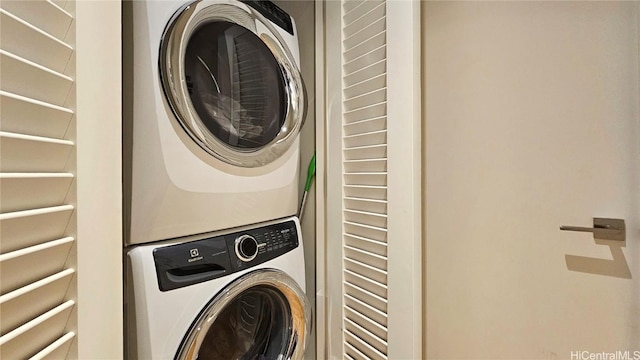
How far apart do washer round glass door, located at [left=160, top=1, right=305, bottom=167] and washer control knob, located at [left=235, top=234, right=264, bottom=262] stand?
0.26m

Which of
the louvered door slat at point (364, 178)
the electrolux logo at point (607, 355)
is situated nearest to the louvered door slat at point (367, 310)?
the louvered door slat at point (364, 178)

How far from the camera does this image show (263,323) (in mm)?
1234

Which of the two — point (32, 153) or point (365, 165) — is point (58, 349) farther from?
point (365, 165)

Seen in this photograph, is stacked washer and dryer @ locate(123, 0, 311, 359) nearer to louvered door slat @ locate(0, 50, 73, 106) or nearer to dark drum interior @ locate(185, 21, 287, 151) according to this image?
dark drum interior @ locate(185, 21, 287, 151)

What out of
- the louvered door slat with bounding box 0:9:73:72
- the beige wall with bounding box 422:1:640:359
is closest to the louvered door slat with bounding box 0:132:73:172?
the louvered door slat with bounding box 0:9:73:72

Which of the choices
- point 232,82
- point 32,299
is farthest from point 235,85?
point 32,299

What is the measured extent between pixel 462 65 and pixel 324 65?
1.87 ft

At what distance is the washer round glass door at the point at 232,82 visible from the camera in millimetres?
882

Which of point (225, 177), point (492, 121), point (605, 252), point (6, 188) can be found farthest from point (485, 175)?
point (6, 188)

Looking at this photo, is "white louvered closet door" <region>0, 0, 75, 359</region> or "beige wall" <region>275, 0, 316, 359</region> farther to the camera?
"beige wall" <region>275, 0, 316, 359</region>

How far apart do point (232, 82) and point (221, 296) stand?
69 cm

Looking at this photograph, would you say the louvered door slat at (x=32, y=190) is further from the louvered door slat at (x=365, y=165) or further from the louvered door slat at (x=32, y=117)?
the louvered door slat at (x=365, y=165)

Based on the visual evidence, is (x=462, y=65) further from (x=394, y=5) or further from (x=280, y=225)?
(x=280, y=225)

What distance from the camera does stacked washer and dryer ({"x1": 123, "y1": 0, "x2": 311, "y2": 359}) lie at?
85 centimetres
